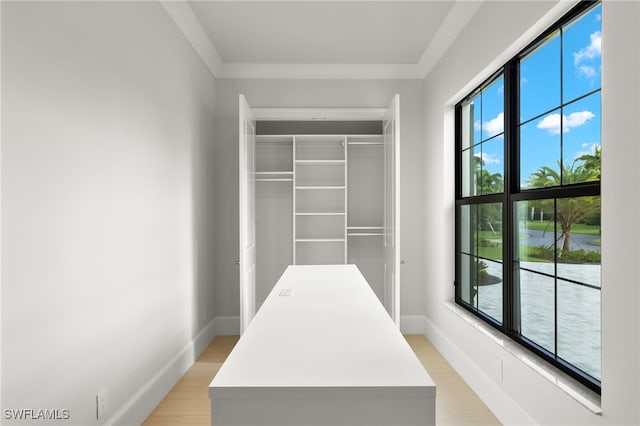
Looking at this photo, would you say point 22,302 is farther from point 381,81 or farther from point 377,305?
point 381,81

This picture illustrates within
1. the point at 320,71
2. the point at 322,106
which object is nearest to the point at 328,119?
the point at 322,106

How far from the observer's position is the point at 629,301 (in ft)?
4.22

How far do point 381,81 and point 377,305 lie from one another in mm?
3137

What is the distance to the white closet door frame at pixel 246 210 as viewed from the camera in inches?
127

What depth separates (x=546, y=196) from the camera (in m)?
1.95

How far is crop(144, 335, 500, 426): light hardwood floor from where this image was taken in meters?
2.24

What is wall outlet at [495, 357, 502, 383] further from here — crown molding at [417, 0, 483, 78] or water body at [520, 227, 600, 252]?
crown molding at [417, 0, 483, 78]

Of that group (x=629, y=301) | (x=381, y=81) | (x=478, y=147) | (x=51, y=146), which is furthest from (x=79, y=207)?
(x=381, y=81)

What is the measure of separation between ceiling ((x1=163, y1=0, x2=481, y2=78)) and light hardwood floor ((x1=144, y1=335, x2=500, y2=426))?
8.82ft

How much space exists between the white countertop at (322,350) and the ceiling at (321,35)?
2.35m

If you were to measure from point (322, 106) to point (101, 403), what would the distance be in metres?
3.14

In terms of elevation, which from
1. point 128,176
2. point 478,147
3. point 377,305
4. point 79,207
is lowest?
point 377,305

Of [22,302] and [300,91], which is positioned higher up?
[300,91]

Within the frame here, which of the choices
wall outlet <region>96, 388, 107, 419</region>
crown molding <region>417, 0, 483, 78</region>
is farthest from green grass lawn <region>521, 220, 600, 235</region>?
wall outlet <region>96, 388, 107, 419</region>
